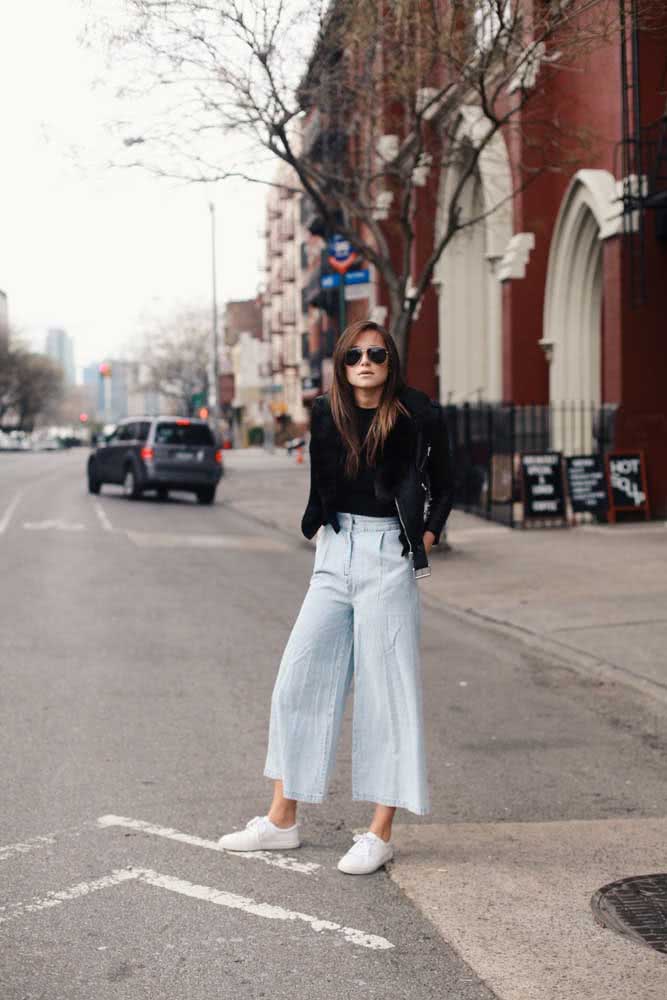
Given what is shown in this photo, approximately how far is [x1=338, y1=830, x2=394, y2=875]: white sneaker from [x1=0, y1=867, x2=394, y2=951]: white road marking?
16.8 inches

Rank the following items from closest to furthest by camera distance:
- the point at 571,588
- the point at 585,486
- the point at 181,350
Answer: the point at 571,588 < the point at 585,486 < the point at 181,350

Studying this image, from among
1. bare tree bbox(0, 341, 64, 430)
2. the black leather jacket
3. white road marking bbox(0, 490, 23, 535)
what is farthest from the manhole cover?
bare tree bbox(0, 341, 64, 430)

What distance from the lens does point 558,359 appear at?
2548 cm

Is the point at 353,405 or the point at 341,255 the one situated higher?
the point at 341,255

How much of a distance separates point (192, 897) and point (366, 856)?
0.65 meters

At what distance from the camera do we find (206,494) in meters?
30.2

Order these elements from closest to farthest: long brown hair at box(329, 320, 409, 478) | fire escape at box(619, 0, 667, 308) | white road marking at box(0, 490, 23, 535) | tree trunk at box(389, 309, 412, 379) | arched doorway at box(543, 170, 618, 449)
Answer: long brown hair at box(329, 320, 409, 478)
tree trunk at box(389, 309, 412, 379)
fire escape at box(619, 0, 667, 308)
white road marking at box(0, 490, 23, 535)
arched doorway at box(543, 170, 618, 449)

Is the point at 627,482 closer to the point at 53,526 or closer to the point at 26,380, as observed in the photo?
the point at 53,526

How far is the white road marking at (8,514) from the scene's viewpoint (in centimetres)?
2212

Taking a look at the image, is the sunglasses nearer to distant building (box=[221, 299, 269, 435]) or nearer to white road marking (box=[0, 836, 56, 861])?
white road marking (box=[0, 836, 56, 861])

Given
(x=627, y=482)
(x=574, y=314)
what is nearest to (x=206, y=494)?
(x=574, y=314)

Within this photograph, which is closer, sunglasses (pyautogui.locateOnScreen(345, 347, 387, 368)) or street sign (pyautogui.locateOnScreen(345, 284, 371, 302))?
sunglasses (pyautogui.locateOnScreen(345, 347, 387, 368))

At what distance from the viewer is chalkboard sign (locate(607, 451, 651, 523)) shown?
67.3 ft

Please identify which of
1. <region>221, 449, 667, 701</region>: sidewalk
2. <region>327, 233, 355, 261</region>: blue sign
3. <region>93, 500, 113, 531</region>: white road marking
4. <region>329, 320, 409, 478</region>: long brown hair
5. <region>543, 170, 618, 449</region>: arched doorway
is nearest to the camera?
<region>329, 320, 409, 478</region>: long brown hair
